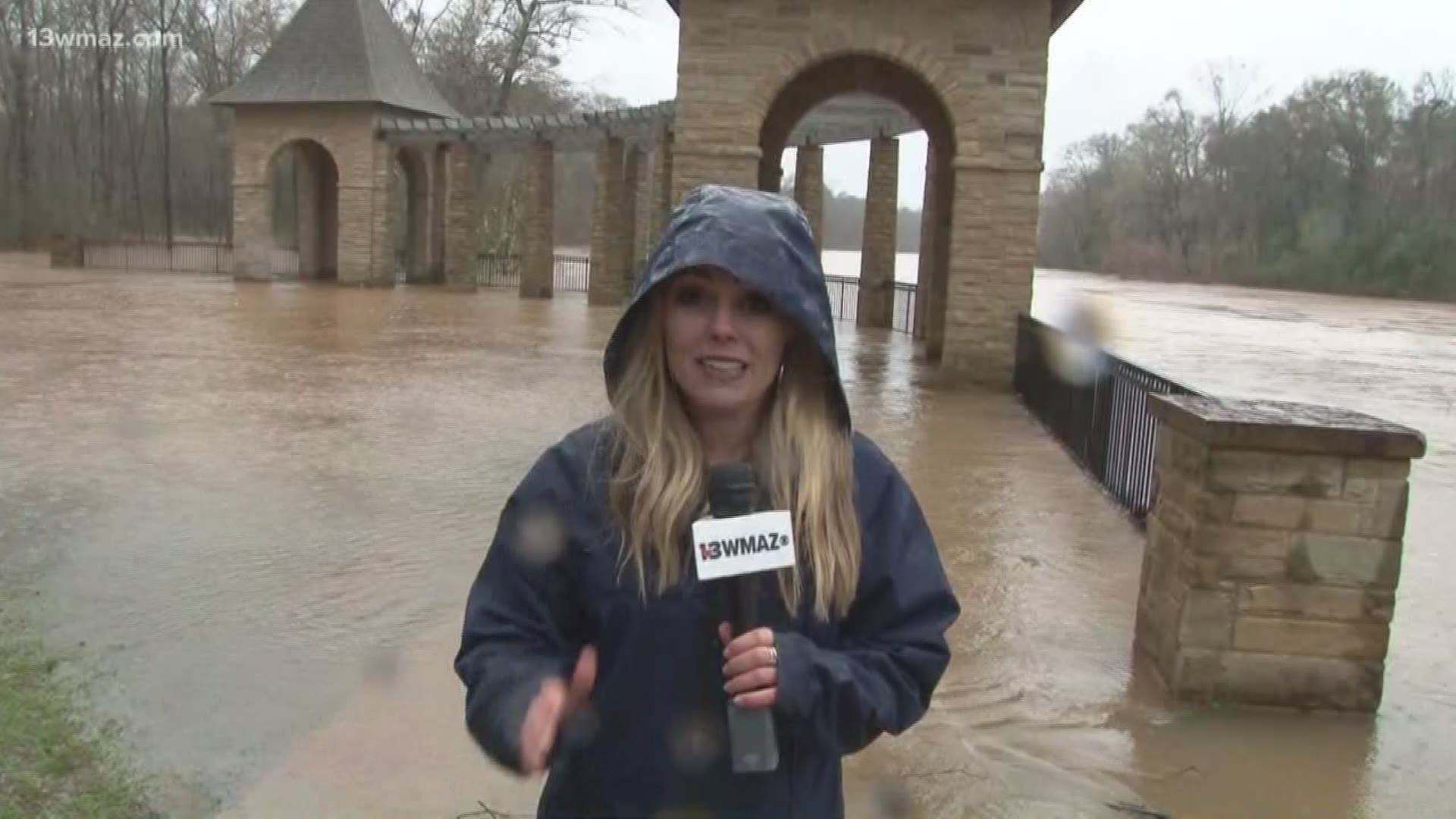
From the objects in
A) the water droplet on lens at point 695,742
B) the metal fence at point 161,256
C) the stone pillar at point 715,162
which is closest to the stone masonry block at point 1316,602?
the water droplet on lens at point 695,742

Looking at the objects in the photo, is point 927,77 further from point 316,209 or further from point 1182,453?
point 316,209

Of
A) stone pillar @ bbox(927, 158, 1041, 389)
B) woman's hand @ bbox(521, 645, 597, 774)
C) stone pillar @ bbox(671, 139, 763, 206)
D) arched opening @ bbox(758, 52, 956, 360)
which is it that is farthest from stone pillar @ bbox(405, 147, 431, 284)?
woman's hand @ bbox(521, 645, 597, 774)

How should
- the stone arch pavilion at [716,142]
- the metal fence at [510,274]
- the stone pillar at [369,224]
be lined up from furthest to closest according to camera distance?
the metal fence at [510,274]
the stone pillar at [369,224]
the stone arch pavilion at [716,142]

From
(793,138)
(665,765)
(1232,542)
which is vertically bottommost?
(1232,542)

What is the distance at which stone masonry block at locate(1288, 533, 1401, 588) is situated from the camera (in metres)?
4.73

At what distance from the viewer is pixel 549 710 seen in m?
1.72

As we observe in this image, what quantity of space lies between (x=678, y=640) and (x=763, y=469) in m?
A: 0.31

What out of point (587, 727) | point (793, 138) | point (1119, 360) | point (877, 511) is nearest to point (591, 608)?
point (587, 727)

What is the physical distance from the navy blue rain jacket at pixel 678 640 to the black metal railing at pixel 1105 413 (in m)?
4.97

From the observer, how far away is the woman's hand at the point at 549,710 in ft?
5.56

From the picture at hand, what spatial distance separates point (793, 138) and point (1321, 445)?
78.4 feet

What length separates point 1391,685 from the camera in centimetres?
537

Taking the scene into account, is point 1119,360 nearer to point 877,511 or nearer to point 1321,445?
point 1321,445

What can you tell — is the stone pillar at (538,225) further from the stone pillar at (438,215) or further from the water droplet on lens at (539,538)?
the water droplet on lens at (539,538)
